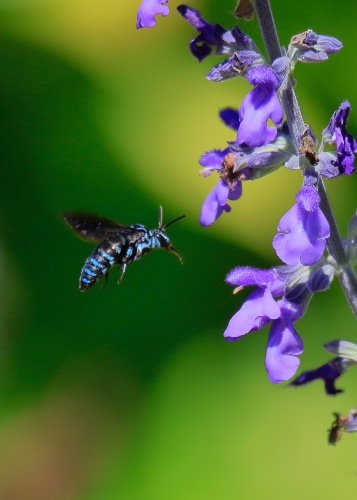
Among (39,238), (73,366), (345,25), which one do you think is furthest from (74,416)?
(345,25)

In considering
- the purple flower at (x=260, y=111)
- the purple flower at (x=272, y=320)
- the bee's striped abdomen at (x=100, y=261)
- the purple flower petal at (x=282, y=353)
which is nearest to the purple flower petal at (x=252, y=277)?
the purple flower at (x=272, y=320)

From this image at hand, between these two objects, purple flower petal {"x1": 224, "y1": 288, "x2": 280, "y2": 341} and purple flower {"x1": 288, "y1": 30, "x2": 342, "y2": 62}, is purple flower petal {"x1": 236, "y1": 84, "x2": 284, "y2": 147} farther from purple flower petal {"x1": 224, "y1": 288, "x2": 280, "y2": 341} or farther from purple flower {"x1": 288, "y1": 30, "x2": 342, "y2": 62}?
purple flower petal {"x1": 224, "y1": 288, "x2": 280, "y2": 341}

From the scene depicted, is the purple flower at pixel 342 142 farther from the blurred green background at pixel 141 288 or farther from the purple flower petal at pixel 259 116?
the blurred green background at pixel 141 288

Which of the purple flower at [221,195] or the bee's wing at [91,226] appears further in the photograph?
the bee's wing at [91,226]

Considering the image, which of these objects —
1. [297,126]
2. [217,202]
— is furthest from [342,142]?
[217,202]

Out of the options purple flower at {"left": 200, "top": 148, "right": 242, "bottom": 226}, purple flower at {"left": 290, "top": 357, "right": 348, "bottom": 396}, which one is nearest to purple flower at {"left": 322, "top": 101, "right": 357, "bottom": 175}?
purple flower at {"left": 200, "top": 148, "right": 242, "bottom": 226}
